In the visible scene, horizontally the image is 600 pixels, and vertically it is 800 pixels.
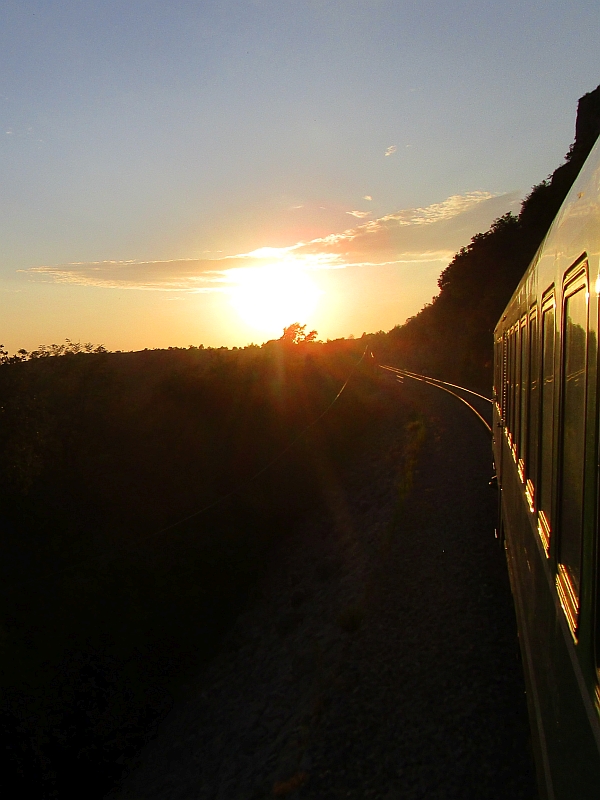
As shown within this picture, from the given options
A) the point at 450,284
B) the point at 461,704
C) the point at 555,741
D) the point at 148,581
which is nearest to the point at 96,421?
the point at 148,581

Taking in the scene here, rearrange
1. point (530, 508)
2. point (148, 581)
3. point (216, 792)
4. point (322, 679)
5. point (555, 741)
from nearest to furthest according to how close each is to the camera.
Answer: point (555, 741)
point (530, 508)
point (216, 792)
point (322, 679)
point (148, 581)

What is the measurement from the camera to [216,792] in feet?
24.5

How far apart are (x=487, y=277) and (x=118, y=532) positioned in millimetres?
39962

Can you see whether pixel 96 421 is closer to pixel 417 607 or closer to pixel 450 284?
pixel 417 607

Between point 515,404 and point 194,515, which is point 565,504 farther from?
point 194,515

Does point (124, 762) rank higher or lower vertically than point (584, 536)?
lower

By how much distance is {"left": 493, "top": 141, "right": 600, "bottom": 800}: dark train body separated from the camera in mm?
2207

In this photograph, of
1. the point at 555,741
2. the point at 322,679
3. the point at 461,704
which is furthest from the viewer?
the point at 322,679

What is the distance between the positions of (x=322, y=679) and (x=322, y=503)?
9.99 metres

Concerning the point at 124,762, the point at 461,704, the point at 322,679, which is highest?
the point at 461,704

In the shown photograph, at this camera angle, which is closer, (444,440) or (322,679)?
(322,679)

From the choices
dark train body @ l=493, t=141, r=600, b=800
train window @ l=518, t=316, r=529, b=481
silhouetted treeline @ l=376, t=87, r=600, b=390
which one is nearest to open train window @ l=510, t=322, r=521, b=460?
train window @ l=518, t=316, r=529, b=481

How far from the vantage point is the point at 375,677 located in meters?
7.30

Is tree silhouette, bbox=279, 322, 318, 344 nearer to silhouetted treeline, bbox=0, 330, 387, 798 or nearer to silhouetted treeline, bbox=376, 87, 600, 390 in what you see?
silhouetted treeline, bbox=376, 87, 600, 390
